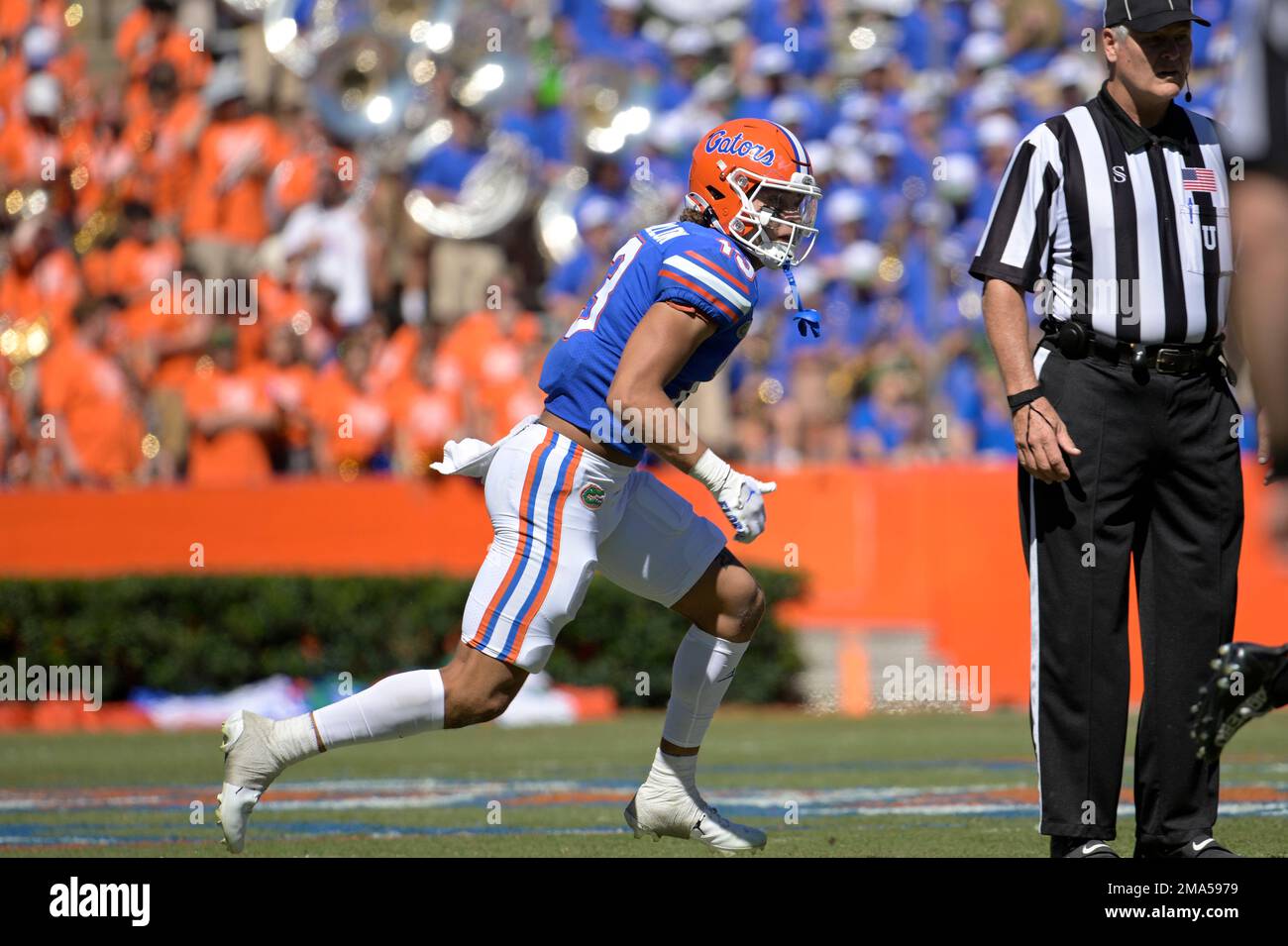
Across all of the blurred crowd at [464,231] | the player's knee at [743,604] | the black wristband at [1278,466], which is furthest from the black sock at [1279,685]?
the blurred crowd at [464,231]

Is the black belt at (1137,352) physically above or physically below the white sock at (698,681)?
above

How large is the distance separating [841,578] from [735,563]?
6066 mm

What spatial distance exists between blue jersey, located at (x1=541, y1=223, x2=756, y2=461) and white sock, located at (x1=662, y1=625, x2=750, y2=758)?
0.65m

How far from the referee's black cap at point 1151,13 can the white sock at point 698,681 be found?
2074 millimetres

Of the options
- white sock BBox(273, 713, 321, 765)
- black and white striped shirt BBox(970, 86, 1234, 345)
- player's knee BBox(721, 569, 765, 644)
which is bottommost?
white sock BBox(273, 713, 321, 765)

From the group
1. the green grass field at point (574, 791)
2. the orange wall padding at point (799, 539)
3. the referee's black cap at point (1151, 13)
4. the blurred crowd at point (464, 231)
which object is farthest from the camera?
the blurred crowd at point (464, 231)

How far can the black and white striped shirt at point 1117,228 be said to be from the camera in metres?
5.13

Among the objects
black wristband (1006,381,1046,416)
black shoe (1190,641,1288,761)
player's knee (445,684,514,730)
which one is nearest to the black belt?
black wristband (1006,381,1046,416)

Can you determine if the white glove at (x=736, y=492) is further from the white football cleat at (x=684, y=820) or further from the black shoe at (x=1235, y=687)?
the black shoe at (x=1235, y=687)

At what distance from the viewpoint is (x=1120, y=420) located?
513 centimetres

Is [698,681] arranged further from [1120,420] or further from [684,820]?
[1120,420]

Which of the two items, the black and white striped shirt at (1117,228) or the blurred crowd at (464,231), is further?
the blurred crowd at (464,231)

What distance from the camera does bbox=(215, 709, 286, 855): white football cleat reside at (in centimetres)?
527

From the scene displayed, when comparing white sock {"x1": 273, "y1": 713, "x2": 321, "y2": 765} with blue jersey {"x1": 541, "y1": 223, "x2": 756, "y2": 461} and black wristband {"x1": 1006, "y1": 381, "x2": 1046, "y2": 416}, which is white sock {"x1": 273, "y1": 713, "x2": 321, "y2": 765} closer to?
blue jersey {"x1": 541, "y1": 223, "x2": 756, "y2": 461}
